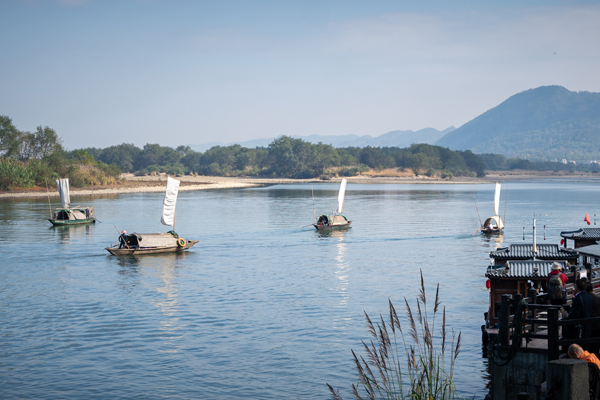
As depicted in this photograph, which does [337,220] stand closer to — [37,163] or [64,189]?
[64,189]

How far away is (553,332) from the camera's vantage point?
1256 cm

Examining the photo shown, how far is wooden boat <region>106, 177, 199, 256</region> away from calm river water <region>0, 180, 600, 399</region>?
931mm

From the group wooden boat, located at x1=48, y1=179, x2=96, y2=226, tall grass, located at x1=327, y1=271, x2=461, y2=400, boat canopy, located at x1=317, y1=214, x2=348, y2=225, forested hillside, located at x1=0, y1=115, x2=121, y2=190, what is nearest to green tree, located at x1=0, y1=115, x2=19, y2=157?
forested hillside, located at x1=0, y1=115, x2=121, y2=190

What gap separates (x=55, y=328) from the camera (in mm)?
23844

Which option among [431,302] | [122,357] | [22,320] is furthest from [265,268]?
[122,357]

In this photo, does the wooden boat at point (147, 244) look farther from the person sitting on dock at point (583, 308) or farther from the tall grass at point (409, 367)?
the person sitting on dock at point (583, 308)

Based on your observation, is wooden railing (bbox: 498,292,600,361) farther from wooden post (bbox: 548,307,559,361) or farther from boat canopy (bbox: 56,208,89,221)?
boat canopy (bbox: 56,208,89,221)

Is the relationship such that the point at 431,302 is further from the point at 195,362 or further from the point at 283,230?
the point at 283,230

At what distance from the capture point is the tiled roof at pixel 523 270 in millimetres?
19828

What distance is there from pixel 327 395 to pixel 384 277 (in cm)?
1883

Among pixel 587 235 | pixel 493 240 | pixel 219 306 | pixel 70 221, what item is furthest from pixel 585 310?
pixel 70 221

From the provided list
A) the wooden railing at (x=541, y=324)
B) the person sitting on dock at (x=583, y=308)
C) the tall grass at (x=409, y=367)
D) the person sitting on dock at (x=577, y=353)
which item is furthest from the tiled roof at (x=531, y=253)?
the person sitting on dock at (x=577, y=353)

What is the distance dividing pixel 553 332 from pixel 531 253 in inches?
473

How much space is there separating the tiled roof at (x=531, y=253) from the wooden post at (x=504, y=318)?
33.3ft
